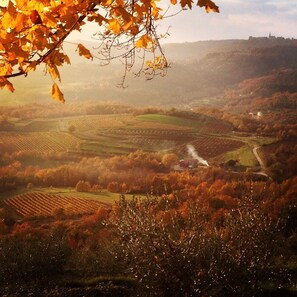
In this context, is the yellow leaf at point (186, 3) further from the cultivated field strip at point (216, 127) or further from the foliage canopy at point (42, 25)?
the cultivated field strip at point (216, 127)

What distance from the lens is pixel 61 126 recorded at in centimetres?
8700

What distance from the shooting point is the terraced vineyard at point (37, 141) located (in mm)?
71125

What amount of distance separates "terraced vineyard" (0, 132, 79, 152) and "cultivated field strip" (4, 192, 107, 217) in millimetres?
22121

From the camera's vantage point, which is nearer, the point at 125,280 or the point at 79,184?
the point at 125,280

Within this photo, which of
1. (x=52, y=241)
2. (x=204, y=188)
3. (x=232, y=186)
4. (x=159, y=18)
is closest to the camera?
(x=159, y=18)

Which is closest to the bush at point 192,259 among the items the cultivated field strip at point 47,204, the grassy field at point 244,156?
the cultivated field strip at point 47,204

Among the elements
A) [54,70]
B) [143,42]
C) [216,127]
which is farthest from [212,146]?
[54,70]

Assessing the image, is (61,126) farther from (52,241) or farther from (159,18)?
(159,18)

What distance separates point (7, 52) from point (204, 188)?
49784 millimetres

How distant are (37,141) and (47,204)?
30.0 meters

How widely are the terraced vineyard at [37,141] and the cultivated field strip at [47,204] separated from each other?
2212cm

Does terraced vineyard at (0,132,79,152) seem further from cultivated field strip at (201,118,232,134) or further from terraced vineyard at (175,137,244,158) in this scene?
cultivated field strip at (201,118,232,134)

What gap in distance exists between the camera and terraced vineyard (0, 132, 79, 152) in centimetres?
7112

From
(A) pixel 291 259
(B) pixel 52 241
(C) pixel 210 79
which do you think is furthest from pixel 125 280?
(C) pixel 210 79
